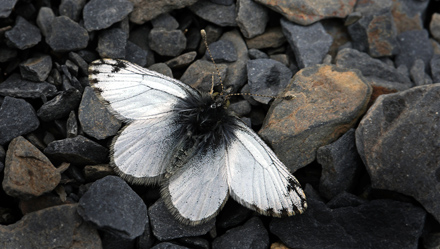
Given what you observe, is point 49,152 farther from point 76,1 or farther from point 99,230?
point 76,1

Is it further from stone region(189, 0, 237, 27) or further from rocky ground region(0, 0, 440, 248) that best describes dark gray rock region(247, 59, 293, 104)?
stone region(189, 0, 237, 27)

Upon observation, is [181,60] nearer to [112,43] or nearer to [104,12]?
[112,43]

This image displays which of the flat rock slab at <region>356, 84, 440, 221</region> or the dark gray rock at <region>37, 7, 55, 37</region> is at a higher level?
the dark gray rock at <region>37, 7, 55, 37</region>

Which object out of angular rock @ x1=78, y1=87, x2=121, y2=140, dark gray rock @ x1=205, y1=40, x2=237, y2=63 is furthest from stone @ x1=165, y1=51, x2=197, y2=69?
angular rock @ x1=78, y1=87, x2=121, y2=140

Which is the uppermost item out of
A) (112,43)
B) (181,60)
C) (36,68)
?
(112,43)

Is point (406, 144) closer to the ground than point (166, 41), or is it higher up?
closer to the ground

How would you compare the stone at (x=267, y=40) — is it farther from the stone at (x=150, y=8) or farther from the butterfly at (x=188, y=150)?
the butterfly at (x=188, y=150)

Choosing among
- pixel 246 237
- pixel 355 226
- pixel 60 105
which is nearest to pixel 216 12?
pixel 60 105

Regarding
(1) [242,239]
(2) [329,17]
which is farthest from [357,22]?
(1) [242,239]
